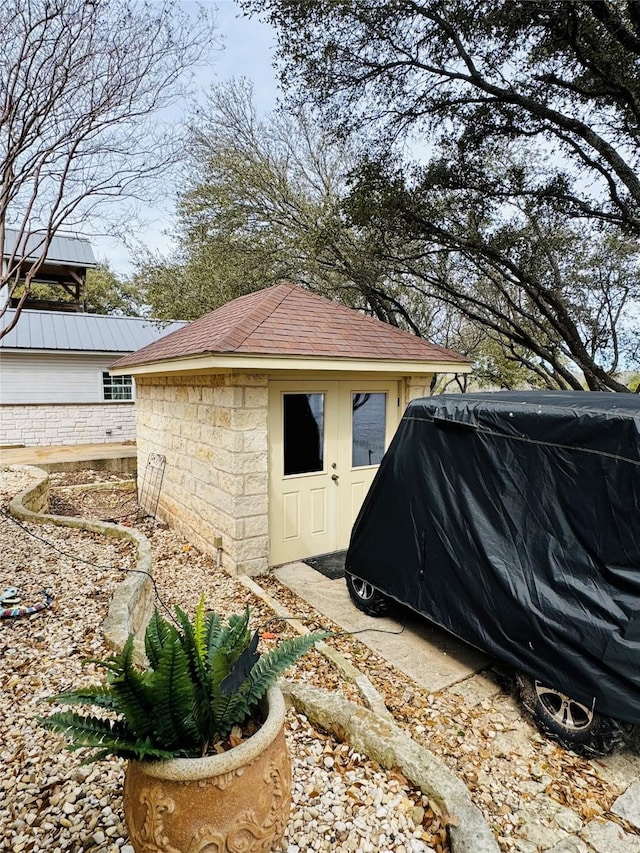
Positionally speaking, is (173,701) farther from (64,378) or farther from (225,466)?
(64,378)

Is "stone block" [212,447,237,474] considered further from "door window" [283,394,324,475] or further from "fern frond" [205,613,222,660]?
"fern frond" [205,613,222,660]

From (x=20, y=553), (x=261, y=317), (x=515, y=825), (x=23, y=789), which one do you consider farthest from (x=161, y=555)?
(x=515, y=825)

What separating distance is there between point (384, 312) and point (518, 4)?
24.6 ft

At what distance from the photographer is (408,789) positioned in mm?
2043

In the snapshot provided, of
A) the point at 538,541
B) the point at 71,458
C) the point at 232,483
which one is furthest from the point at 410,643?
the point at 71,458

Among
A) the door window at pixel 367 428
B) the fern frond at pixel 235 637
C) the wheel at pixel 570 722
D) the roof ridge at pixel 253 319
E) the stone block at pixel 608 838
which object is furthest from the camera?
the door window at pixel 367 428

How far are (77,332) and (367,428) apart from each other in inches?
483

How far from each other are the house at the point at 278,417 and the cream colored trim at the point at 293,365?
0.05 feet

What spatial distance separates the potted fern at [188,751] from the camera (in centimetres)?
141

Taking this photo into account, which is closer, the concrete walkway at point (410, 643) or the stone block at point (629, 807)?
the stone block at point (629, 807)

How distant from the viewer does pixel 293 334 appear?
5.31 m

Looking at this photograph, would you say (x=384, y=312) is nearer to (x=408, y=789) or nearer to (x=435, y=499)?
(x=435, y=499)

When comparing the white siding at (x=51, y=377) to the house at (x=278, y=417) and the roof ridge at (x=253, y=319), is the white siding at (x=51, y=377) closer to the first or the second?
the house at (x=278, y=417)

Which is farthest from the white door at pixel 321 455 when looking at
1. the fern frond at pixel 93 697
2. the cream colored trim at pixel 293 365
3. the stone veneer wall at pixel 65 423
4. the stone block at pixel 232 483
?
the stone veneer wall at pixel 65 423
